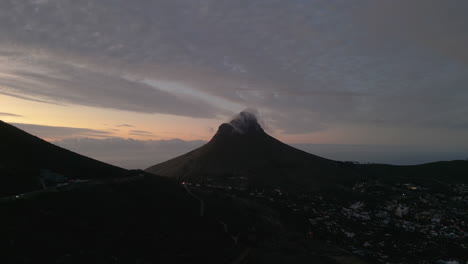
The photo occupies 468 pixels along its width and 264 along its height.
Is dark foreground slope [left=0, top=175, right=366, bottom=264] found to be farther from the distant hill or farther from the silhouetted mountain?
the silhouetted mountain

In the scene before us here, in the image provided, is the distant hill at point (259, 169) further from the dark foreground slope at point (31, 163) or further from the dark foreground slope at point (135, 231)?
the dark foreground slope at point (135, 231)

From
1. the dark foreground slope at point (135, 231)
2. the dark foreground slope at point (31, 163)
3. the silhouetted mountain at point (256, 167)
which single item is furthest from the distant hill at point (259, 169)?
the dark foreground slope at point (135, 231)

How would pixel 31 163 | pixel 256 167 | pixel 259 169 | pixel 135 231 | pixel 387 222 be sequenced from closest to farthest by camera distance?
pixel 135 231 < pixel 31 163 < pixel 387 222 < pixel 259 169 < pixel 256 167

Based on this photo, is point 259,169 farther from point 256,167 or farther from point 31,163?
point 31,163

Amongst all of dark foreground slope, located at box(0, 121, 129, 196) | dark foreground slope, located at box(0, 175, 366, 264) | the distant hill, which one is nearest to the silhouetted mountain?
the distant hill

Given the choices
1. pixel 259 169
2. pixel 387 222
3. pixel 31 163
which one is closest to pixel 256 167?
pixel 259 169
